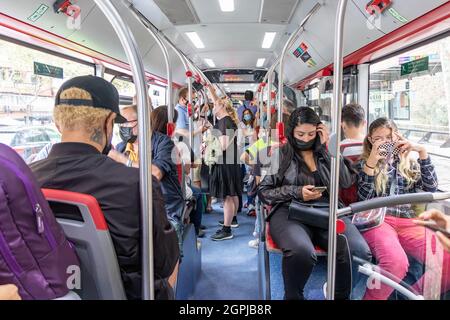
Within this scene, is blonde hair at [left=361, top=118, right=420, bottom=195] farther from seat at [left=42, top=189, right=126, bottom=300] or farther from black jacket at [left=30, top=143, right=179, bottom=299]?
seat at [left=42, top=189, right=126, bottom=300]

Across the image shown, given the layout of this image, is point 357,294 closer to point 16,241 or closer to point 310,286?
point 310,286

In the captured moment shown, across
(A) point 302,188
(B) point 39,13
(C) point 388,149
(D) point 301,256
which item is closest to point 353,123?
(C) point 388,149

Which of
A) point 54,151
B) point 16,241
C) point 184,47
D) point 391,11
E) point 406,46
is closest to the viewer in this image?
point 16,241

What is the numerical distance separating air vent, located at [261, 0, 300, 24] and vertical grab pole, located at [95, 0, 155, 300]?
281cm

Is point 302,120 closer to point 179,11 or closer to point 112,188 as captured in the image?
point 112,188

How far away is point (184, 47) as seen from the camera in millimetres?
5809

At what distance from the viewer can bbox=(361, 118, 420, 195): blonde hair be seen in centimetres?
242

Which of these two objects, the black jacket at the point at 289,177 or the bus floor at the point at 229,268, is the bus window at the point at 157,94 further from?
the black jacket at the point at 289,177

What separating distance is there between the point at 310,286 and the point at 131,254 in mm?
2047

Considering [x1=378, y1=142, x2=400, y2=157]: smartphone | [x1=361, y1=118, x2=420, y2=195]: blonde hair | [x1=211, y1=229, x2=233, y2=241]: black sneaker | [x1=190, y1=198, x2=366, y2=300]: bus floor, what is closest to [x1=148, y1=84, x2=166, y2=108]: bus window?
[x1=190, y1=198, x2=366, y2=300]: bus floor

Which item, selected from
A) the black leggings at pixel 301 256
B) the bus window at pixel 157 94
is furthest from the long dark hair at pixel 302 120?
the bus window at pixel 157 94

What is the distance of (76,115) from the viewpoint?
1351mm

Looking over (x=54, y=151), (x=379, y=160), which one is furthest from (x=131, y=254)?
(x=379, y=160)
